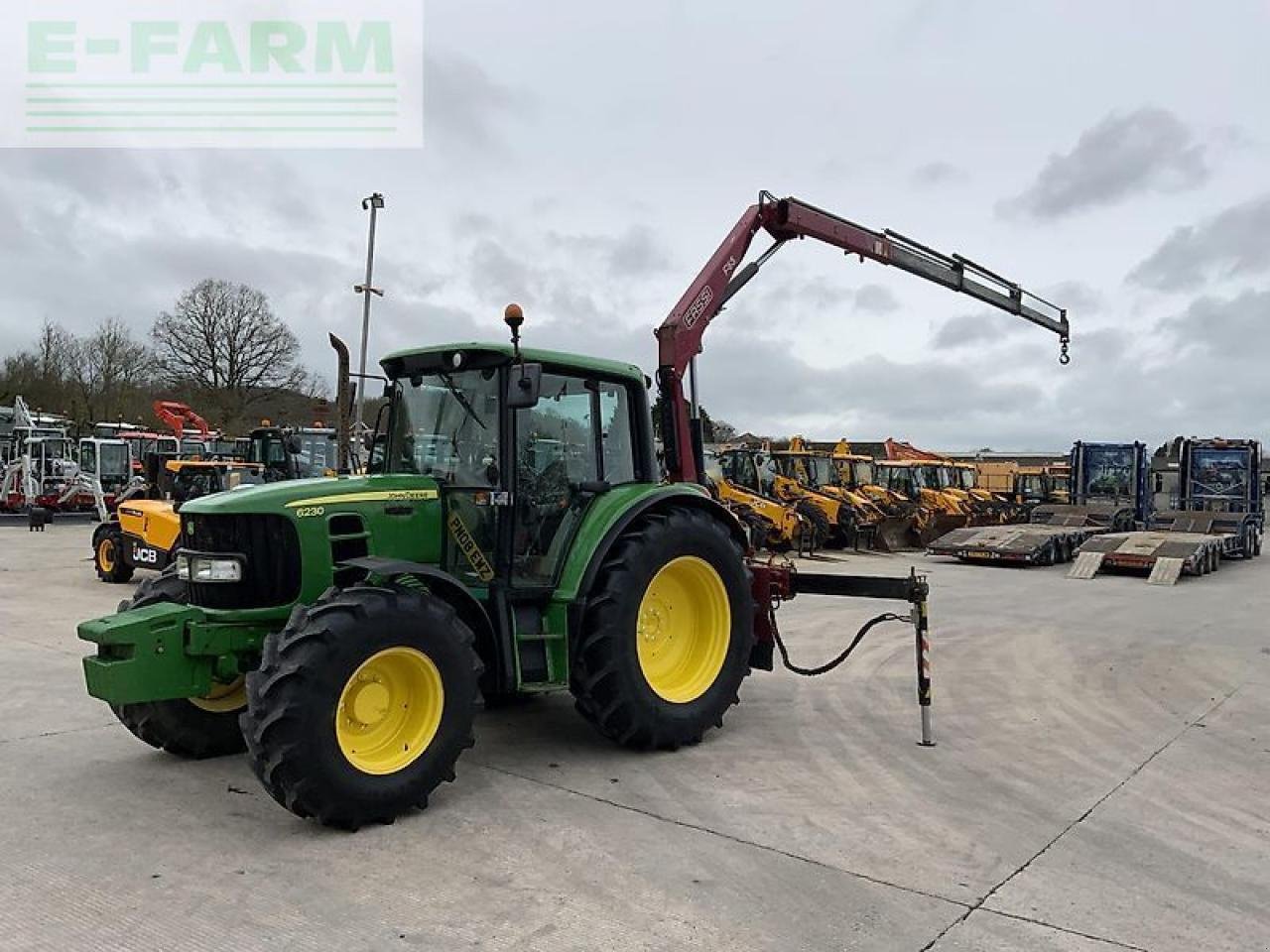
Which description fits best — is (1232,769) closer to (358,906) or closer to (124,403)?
(358,906)

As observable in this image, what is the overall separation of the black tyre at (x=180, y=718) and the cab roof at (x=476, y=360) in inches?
68.9

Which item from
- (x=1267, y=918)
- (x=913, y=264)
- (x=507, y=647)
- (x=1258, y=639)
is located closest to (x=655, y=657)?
(x=507, y=647)

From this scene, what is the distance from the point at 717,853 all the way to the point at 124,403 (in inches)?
1860

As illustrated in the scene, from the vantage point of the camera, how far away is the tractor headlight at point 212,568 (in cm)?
489

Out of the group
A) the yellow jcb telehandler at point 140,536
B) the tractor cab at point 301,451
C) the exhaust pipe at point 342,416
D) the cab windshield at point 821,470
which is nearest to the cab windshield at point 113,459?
the tractor cab at point 301,451

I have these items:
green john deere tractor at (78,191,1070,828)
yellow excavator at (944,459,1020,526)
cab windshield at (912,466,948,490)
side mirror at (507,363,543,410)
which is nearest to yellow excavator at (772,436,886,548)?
cab windshield at (912,466,948,490)

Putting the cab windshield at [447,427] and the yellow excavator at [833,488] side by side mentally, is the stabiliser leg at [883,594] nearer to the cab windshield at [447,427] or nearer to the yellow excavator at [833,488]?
the cab windshield at [447,427]

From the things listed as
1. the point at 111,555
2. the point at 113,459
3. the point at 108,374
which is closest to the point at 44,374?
the point at 108,374

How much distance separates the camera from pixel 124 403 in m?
44.8

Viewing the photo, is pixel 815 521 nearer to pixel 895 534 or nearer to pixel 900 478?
pixel 895 534

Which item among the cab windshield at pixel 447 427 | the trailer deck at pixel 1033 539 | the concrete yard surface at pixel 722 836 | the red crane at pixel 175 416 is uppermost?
the red crane at pixel 175 416

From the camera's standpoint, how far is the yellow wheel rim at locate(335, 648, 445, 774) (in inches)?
178

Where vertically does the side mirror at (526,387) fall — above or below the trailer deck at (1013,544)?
above

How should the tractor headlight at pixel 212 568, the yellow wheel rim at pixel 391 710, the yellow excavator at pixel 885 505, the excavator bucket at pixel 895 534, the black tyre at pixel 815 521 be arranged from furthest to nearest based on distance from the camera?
1. the yellow excavator at pixel 885 505
2. the excavator bucket at pixel 895 534
3. the black tyre at pixel 815 521
4. the tractor headlight at pixel 212 568
5. the yellow wheel rim at pixel 391 710
